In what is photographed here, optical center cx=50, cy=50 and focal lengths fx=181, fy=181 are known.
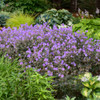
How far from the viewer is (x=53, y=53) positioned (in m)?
3.31

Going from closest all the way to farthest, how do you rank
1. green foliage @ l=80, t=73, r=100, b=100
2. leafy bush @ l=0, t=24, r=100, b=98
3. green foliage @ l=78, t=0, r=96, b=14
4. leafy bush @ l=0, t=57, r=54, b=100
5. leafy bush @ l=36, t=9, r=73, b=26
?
leafy bush @ l=0, t=57, r=54, b=100, green foliage @ l=80, t=73, r=100, b=100, leafy bush @ l=0, t=24, r=100, b=98, leafy bush @ l=36, t=9, r=73, b=26, green foliage @ l=78, t=0, r=96, b=14

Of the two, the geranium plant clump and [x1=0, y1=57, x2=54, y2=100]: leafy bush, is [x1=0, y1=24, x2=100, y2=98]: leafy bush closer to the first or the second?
the geranium plant clump

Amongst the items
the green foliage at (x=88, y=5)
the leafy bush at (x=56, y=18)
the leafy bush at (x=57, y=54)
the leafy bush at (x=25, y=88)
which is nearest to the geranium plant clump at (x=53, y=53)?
the leafy bush at (x=57, y=54)

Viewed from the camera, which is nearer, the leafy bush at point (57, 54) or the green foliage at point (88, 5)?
the leafy bush at point (57, 54)

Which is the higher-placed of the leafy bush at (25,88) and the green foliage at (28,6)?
the green foliage at (28,6)

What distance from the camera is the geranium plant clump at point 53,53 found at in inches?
122

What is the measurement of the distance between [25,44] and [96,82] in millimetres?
1490

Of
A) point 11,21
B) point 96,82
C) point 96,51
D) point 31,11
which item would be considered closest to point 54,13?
point 11,21

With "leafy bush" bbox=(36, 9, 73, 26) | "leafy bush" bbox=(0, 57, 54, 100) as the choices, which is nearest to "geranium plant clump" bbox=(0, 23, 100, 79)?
"leafy bush" bbox=(0, 57, 54, 100)

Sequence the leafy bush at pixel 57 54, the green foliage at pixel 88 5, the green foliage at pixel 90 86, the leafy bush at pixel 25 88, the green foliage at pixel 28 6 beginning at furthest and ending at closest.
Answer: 1. the green foliage at pixel 88 5
2. the green foliage at pixel 28 6
3. the leafy bush at pixel 57 54
4. the green foliage at pixel 90 86
5. the leafy bush at pixel 25 88

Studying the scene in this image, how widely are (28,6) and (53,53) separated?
267 inches

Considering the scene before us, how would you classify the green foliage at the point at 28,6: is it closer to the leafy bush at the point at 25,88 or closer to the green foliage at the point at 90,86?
the green foliage at the point at 90,86

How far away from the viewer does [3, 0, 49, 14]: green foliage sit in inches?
374

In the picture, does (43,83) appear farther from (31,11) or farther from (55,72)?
(31,11)
